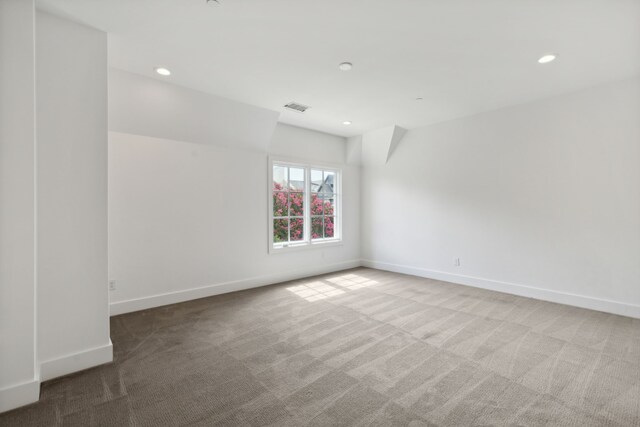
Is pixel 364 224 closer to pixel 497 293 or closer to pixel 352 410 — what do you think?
pixel 497 293

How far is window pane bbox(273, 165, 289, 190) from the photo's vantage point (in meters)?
4.99

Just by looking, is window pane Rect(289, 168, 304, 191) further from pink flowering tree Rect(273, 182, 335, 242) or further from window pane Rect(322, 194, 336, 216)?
window pane Rect(322, 194, 336, 216)

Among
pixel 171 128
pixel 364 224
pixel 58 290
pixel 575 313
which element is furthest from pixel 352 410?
pixel 364 224

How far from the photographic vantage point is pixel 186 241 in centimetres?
392

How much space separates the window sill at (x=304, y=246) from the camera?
190 inches

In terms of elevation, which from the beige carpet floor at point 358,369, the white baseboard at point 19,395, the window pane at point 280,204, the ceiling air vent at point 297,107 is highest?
the ceiling air vent at point 297,107

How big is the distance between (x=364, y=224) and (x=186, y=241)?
356 cm

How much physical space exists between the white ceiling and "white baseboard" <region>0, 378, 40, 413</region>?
2600 mm

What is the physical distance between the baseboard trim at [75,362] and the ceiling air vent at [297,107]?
10.9ft

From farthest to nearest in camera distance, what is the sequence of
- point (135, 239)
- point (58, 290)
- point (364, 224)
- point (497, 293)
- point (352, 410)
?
point (364, 224)
point (497, 293)
point (135, 239)
point (58, 290)
point (352, 410)

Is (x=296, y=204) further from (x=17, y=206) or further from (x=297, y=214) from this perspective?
(x=17, y=206)

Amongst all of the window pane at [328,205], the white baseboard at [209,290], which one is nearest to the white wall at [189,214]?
the white baseboard at [209,290]

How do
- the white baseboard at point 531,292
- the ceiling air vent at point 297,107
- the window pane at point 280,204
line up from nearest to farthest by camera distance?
the white baseboard at point 531,292 → the ceiling air vent at point 297,107 → the window pane at point 280,204

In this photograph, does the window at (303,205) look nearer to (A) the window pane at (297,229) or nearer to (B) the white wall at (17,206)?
(A) the window pane at (297,229)
